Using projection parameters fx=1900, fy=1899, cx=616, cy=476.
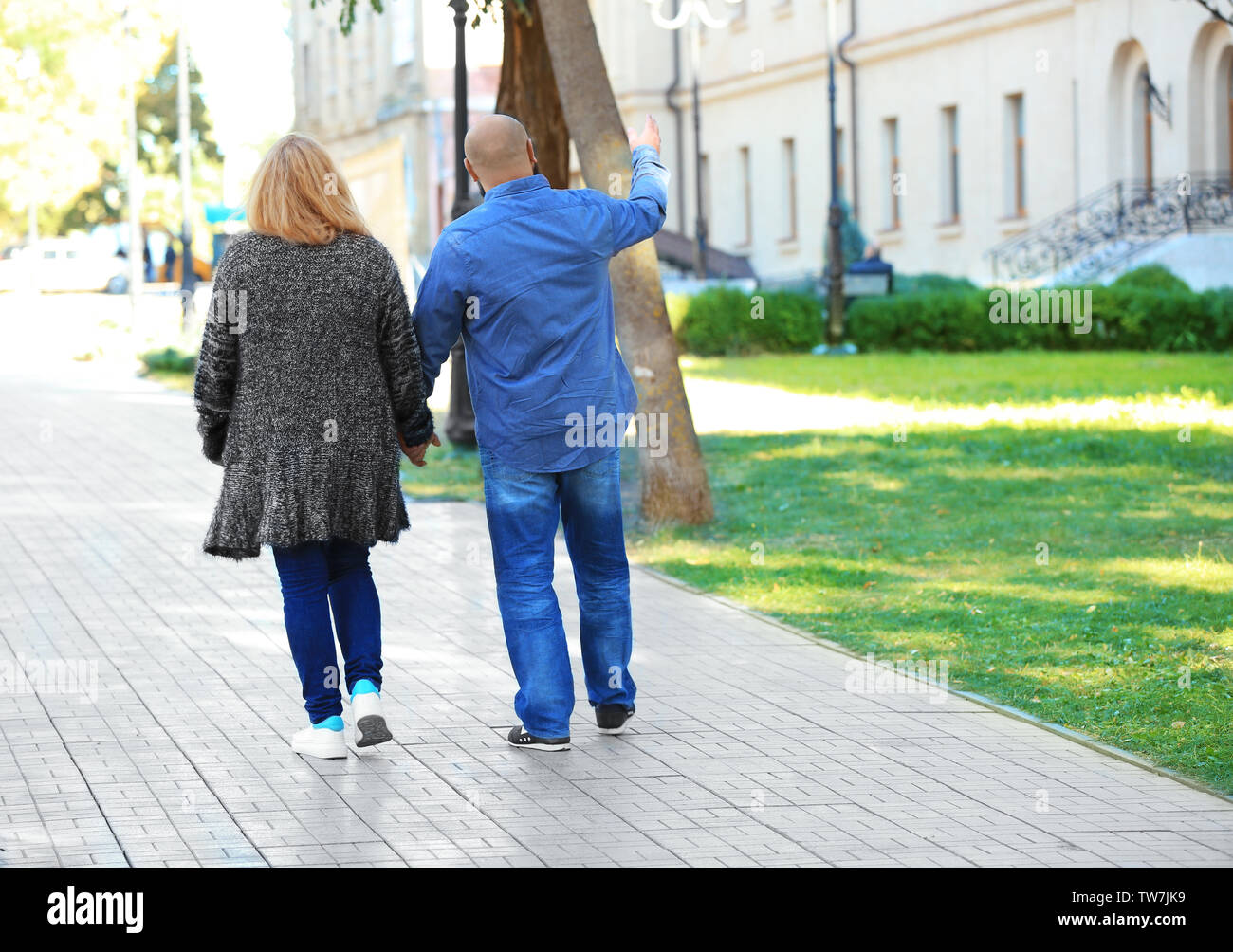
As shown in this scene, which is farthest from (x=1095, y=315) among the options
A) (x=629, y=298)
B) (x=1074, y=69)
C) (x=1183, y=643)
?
(x=1183, y=643)

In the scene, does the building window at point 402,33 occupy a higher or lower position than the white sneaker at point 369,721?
higher

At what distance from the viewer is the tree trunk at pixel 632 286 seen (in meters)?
10.9

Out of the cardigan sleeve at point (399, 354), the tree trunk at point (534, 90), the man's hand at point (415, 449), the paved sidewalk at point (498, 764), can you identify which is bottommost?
the paved sidewalk at point (498, 764)

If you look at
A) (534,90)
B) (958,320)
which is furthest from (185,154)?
(534,90)

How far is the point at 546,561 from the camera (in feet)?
20.0

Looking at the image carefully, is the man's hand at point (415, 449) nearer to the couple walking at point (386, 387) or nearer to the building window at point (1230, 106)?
the couple walking at point (386, 387)

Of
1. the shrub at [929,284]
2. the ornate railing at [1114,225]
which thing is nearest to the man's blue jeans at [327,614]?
the shrub at [929,284]

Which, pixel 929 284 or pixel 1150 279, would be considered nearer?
pixel 1150 279

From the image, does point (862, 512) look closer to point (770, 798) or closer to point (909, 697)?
point (909, 697)

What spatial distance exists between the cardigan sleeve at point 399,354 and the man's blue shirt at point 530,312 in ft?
0.17

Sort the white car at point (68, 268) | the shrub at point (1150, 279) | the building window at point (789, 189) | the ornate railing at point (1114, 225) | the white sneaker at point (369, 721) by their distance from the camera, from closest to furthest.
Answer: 1. the white sneaker at point (369, 721)
2. the shrub at point (1150, 279)
3. the ornate railing at point (1114, 225)
4. the building window at point (789, 189)
5. the white car at point (68, 268)

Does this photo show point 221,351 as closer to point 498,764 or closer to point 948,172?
point 498,764

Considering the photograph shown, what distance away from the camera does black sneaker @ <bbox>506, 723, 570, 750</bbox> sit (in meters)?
6.17

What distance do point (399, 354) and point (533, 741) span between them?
1.35 m
